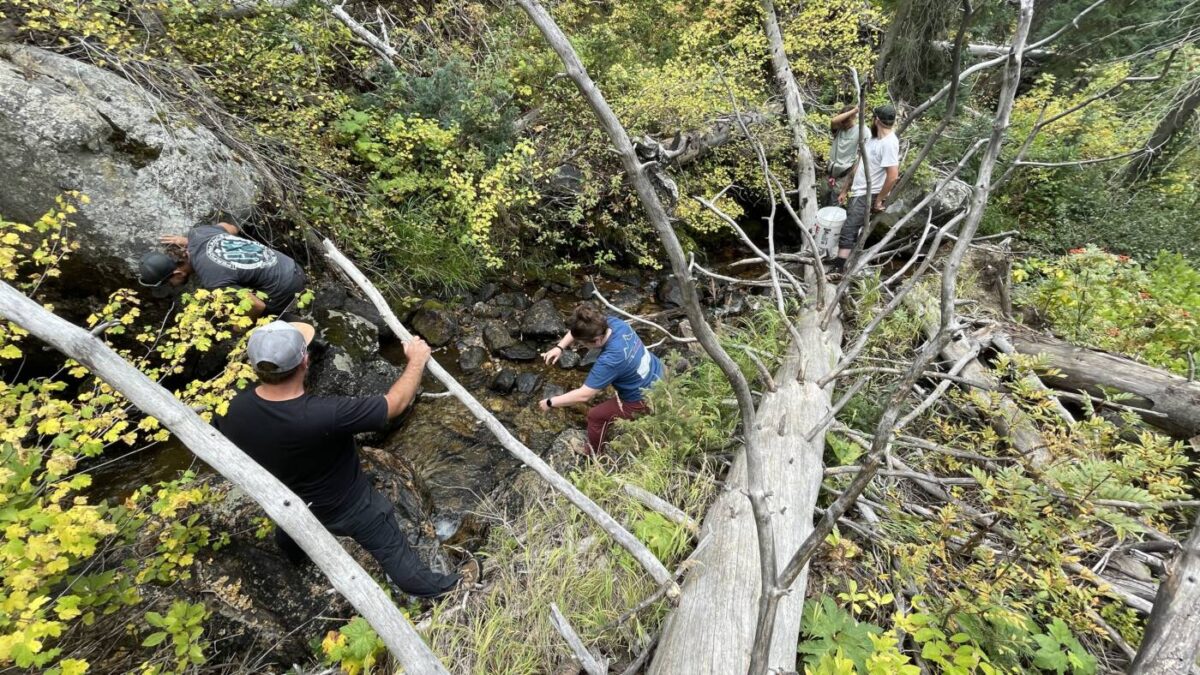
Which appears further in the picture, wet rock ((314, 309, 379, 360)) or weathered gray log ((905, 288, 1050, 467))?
wet rock ((314, 309, 379, 360))

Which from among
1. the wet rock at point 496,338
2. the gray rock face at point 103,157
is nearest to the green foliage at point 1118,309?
the wet rock at point 496,338

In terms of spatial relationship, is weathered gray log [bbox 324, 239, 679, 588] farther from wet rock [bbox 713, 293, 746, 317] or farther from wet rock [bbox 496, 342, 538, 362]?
wet rock [bbox 713, 293, 746, 317]

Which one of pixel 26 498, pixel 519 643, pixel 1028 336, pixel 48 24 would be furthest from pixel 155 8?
pixel 1028 336

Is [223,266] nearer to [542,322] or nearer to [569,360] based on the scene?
[542,322]

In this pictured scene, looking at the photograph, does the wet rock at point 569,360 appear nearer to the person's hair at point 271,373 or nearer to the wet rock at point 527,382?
the wet rock at point 527,382

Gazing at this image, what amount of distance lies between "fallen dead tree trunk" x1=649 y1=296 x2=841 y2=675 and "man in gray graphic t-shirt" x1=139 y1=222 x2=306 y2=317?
11.1 feet

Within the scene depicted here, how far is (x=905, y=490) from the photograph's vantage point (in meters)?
3.05

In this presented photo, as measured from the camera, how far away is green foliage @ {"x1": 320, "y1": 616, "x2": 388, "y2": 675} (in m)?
2.35

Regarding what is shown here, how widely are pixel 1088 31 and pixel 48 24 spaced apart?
14749 mm

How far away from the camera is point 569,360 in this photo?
547 centimetres

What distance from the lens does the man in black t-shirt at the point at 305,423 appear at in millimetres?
2334

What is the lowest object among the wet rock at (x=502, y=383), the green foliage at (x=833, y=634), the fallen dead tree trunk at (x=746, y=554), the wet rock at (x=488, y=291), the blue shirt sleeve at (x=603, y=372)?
the wet rock at (x=502, y=383)

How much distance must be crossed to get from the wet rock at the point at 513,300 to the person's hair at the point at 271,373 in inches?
146

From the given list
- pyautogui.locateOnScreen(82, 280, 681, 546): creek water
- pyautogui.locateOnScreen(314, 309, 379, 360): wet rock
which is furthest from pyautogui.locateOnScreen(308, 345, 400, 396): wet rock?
pyautogui.locateOnScreen(82, 280, 681, 546): creek water
